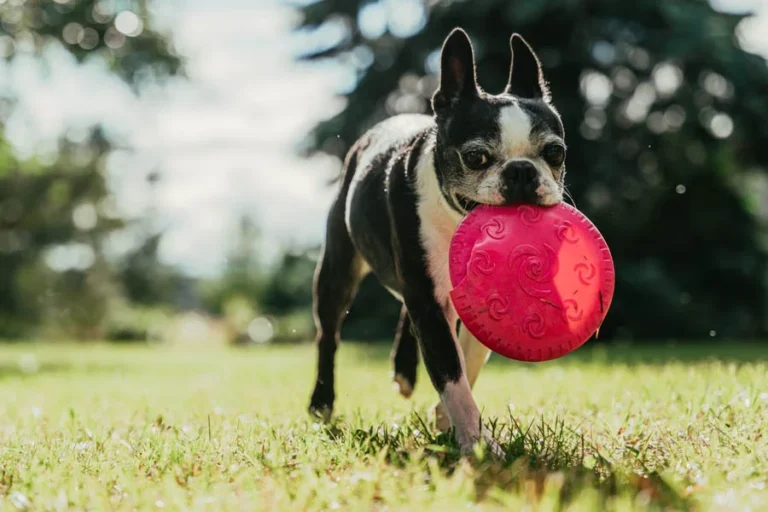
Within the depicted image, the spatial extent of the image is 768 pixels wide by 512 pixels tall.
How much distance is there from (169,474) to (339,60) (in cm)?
1271

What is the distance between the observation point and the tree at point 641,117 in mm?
13062

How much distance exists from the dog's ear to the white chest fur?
0.30 metres

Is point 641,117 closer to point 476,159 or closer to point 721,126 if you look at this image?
point 721,126

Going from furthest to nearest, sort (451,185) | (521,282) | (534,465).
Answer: (451,185), (521,282), (534,465)

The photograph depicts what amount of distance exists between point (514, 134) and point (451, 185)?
0.35m

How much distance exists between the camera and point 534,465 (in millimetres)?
3178

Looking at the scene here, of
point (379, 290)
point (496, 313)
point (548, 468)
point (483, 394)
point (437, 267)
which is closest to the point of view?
point (548, 468)

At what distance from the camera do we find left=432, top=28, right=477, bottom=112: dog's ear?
3.94 meters

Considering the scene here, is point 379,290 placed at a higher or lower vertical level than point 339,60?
lower

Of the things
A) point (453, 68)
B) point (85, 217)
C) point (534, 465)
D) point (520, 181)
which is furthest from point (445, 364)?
point (85, 217)

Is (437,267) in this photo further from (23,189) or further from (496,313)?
(23,189)

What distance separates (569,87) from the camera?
14.1 metres

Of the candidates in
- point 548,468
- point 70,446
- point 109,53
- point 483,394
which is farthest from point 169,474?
point 109,53

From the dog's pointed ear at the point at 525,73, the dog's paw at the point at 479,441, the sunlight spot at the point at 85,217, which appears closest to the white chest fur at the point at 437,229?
the dog's paw at the point at 479,441
